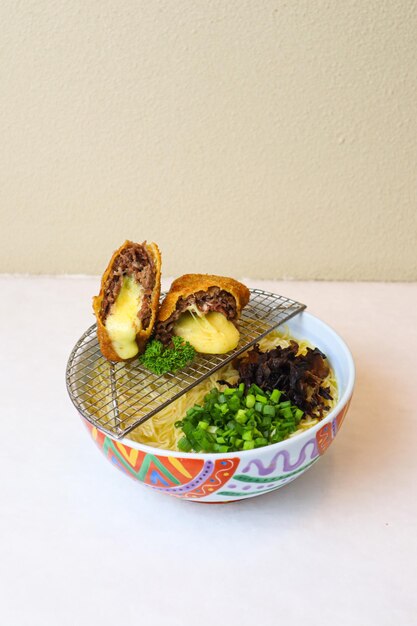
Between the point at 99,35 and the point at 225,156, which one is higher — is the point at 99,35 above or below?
above

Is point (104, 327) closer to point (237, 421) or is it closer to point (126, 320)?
point (126, 320)

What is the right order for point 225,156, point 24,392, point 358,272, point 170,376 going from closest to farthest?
point 170,376
point 24,392
point 225,156
point 358,272

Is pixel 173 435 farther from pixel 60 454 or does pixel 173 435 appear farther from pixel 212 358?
pixel 60 454

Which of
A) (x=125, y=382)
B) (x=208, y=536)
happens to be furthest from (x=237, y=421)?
(x=125, y=382)

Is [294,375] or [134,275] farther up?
[134,275]

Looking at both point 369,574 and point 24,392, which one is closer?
point 369,574

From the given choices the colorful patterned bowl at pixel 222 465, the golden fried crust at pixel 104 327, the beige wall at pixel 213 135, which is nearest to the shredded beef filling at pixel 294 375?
the colorful patterned bowl at pixel 222 465

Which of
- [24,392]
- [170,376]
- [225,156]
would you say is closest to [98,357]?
[170,376]
